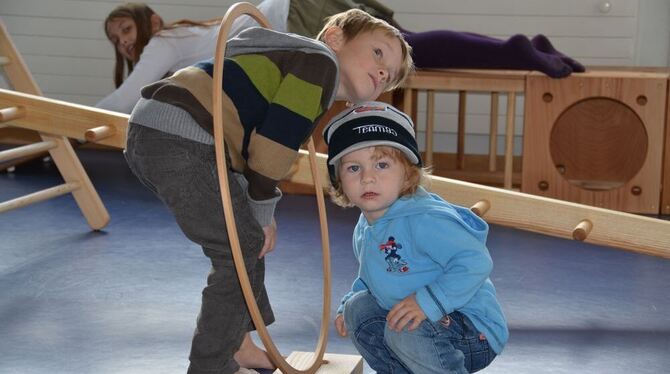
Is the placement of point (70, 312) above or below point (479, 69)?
below

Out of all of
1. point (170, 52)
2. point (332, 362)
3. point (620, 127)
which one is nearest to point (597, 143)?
point (620, 127)

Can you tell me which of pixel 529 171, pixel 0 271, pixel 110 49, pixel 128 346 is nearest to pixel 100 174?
pixel 110 49

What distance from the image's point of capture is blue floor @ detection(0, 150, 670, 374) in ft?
6.66

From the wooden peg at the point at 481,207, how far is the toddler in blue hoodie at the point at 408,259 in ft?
1.35

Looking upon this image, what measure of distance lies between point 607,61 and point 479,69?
2.53 ft

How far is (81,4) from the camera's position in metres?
4.39

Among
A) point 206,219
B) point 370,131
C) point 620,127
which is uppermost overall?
point 370,131

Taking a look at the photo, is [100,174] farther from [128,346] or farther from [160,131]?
[160,131]

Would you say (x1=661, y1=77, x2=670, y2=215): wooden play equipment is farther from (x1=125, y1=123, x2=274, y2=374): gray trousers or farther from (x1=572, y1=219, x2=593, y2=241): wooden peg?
(x1=125, y1=123, x2=274, y2=374): gray trousers

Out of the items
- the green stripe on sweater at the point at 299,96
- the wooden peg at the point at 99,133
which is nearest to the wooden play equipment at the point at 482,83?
the wooden peg at the point at 99,133

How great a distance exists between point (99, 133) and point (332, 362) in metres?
0.74

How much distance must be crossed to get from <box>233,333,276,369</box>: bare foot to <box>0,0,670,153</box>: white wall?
2.30 m

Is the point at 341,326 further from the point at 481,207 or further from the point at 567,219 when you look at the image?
the point at 567,219

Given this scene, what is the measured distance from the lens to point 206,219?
1683mm
